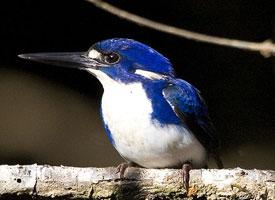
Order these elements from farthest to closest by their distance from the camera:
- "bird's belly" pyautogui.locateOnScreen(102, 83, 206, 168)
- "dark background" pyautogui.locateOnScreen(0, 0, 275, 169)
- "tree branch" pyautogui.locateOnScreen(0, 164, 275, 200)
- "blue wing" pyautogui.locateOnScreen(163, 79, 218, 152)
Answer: "dark background" pyautogui.locateOnScreen(0, 0, 275, 169)
"blue wing" pyautogui.locateOnScreen(163, 79, 218, 152)
"bird's belly" pyautogui.locateOnScreen(102, 83, 206, 168)
"tree branch" pyautogui.locateOnScreen(0, 164, 275, 200)

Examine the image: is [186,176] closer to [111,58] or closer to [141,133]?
[141,133]

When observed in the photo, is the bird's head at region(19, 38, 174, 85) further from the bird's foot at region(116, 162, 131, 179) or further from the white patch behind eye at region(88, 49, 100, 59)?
the bird's foot at region(116, 162, 131, 179)

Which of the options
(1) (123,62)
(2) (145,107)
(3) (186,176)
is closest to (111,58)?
(1) (123,62)

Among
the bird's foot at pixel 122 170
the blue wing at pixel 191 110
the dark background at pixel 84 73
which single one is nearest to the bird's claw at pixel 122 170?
the bird's foot at pixel 122 170

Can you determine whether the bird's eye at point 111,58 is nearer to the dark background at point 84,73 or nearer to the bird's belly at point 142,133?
the bird's belly at point 142,133

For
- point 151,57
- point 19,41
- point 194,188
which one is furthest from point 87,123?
point 194,188

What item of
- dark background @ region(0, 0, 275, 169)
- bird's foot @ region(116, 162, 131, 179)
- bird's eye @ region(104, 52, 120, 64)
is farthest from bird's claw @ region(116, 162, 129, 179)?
dark background @ region(0, 0, 275, 169)

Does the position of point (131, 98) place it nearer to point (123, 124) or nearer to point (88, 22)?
point (123, 124)
